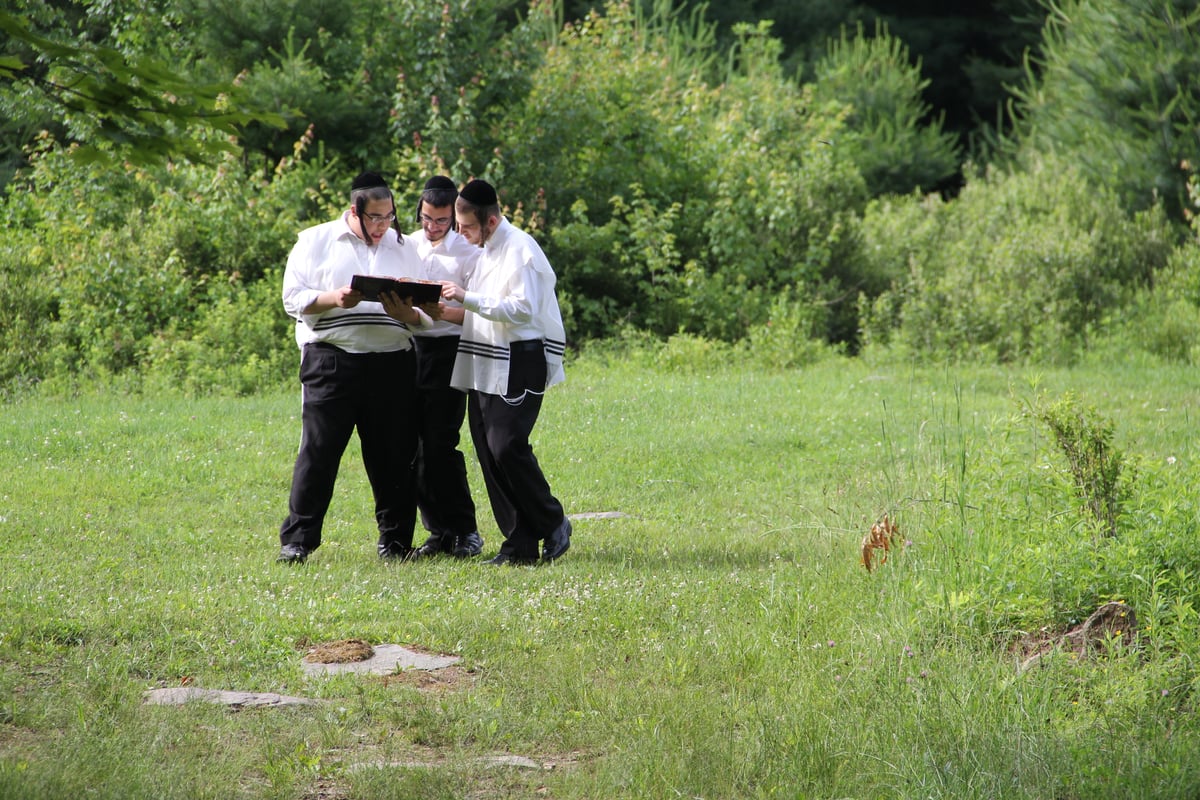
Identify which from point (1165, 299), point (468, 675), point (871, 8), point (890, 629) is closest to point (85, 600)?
point (468, 675)

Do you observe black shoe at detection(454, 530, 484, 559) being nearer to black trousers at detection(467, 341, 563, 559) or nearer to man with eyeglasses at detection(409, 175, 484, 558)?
man with eyeglasses at detection(409, 175, 484, 558)

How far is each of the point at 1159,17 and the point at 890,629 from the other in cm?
1919

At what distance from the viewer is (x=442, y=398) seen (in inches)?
294

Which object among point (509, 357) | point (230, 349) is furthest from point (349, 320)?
point (230, 349)

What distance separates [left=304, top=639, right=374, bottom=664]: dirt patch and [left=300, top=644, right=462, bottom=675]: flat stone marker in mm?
22

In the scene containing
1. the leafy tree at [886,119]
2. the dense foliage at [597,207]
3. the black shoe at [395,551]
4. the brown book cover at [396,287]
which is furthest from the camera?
the leafy tree at [886,119]

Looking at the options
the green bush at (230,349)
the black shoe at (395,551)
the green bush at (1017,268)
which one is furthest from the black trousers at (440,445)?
the green bush at (1017,268)

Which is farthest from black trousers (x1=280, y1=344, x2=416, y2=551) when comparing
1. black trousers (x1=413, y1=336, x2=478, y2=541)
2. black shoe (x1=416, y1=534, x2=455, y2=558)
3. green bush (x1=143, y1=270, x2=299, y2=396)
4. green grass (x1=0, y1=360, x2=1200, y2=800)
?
green bush (x1=143, y1=270, x2=299, y2=396)

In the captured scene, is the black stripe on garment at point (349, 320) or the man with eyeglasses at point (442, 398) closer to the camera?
the black stripe on garment at point (349, 320)

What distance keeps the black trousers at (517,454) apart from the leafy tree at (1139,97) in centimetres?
1599

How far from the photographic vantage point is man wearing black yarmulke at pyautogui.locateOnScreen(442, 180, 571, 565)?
7.04 metres

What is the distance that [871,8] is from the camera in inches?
1422

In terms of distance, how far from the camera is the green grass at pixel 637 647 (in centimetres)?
441

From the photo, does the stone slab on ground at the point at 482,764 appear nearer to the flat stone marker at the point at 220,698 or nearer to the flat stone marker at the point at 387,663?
the flat stone marker at the point at 220,698
